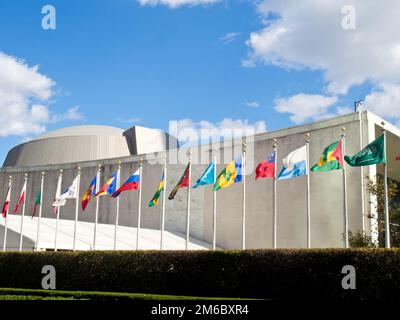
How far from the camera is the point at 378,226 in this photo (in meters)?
24.9

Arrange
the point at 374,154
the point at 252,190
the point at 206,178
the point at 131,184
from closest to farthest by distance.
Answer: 1. the point at 374,154
2. the point at 206,178
3. the point at 131,184
4. the point at 252,190

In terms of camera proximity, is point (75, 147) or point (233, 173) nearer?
point (233, 173)

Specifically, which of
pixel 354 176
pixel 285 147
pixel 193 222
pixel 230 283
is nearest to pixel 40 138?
pixel 193 222

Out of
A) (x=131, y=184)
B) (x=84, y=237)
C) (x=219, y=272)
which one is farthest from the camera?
(x=84, y=237)

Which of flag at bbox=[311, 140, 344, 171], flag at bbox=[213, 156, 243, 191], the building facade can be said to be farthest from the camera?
the building facade

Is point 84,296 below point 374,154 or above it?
below

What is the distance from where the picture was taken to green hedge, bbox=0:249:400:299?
1609 cm

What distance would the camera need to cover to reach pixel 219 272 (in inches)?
765

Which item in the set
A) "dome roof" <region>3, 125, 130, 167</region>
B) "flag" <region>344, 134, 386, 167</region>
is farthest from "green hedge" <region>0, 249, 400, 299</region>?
"dome roof" <region>3, 125, 130, 167</region>

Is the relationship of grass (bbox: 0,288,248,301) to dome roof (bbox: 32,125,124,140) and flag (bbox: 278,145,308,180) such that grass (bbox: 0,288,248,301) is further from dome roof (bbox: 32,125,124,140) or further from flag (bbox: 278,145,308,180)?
dome roof (bbox: 32,125,124,140)

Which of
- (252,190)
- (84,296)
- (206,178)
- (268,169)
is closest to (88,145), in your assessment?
(252,190)

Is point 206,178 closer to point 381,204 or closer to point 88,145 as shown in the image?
point 381,204
